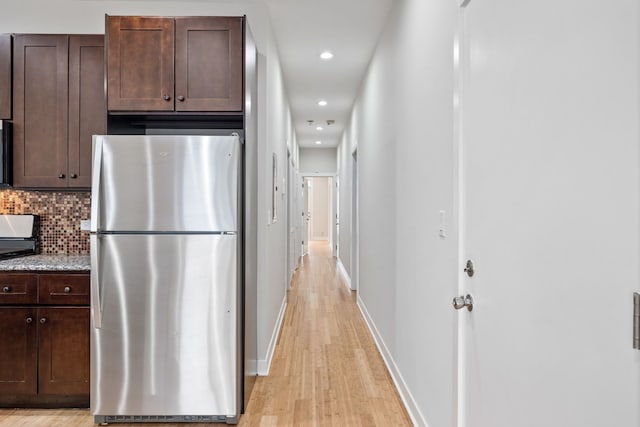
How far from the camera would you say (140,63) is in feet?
7.62

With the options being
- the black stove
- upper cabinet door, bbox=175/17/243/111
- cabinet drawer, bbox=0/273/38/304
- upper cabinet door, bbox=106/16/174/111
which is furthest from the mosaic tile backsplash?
upper cabinet door, bbox=175/17/243/111

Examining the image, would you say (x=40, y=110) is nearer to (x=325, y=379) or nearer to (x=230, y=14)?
(x=230, y=14)

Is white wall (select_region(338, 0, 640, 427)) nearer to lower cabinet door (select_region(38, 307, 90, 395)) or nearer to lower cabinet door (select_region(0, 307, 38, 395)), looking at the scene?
lower cabinet door (select_region(38, 307, 90, 395))

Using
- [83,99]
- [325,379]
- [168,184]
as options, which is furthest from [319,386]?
[83,99]

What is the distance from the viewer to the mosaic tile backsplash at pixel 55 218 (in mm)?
2928

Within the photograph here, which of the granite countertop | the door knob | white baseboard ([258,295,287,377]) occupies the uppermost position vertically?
the granite countertop

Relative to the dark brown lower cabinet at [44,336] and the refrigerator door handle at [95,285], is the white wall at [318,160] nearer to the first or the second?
the dark brown lower cabinet at [44,336]

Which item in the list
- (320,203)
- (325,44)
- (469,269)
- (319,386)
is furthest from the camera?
(320,203)

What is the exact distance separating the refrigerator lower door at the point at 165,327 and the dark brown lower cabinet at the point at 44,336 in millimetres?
255

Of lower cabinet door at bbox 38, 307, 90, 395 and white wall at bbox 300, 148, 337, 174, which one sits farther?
white wall at bbox 300, 148, 337, 174

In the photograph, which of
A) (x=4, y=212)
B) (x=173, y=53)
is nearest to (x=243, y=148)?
(x=173, y=53)

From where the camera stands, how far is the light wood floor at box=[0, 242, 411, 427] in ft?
7.56

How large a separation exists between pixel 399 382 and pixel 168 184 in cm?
193

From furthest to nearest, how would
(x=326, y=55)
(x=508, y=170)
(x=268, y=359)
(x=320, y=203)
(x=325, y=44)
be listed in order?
(x=320, y=203) < (x=326, y=55) < (x=325, y=44) < (x=268, y=359) < (x=508, y=170)
